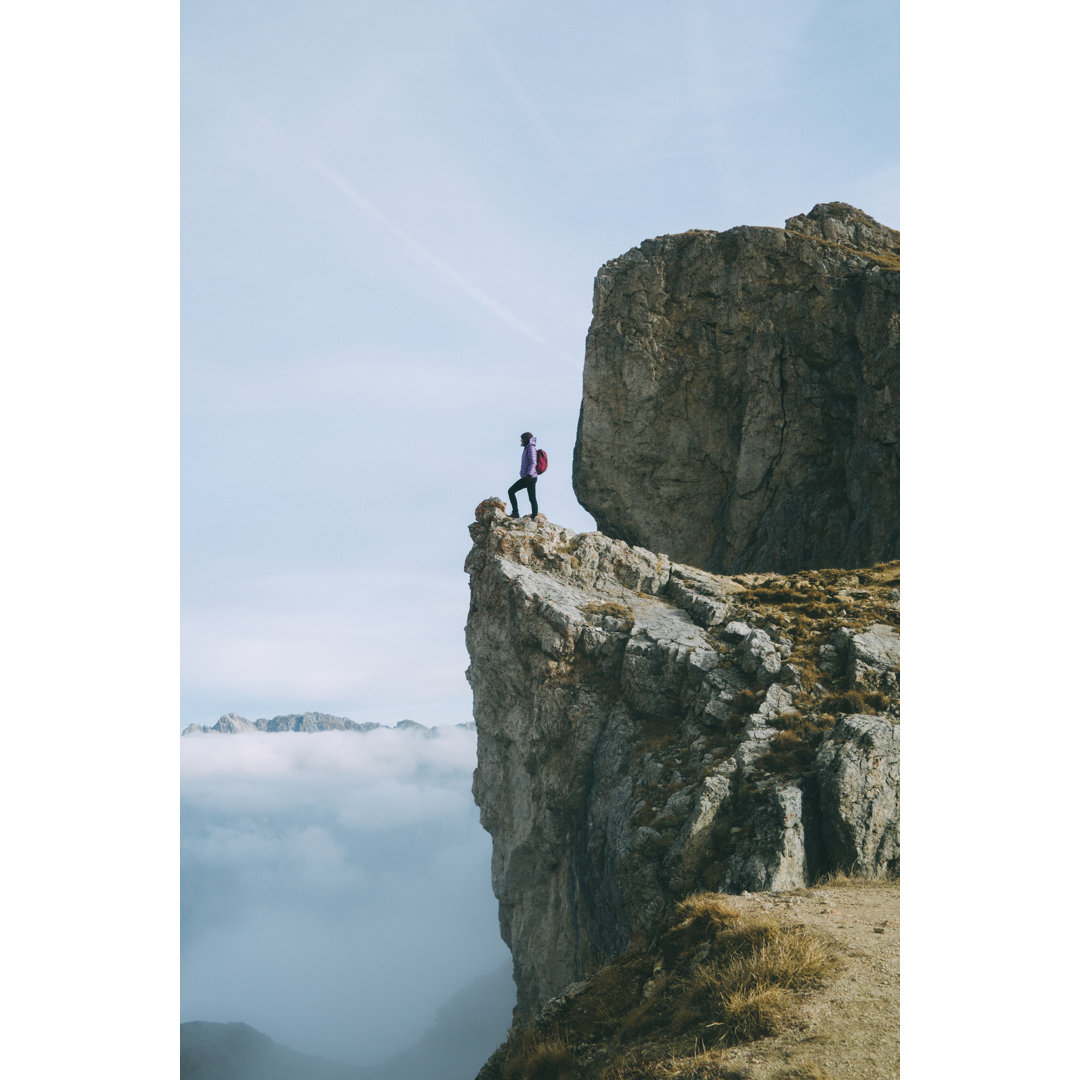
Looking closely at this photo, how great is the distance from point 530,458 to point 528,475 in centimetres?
70

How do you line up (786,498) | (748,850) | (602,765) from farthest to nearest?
(786,498) < (602,765) < (748,850)

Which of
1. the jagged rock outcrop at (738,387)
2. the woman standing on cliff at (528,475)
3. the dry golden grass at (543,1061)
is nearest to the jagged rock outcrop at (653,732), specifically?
the woman standing on cliff at (528,475)

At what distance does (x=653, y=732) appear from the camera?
23.7m

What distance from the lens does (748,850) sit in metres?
17.3

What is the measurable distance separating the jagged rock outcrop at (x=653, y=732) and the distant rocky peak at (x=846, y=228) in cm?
2844

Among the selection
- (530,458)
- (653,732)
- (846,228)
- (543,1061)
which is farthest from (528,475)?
(846,228)

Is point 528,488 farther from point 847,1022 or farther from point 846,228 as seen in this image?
point 846,228

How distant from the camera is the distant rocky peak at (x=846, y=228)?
165ft

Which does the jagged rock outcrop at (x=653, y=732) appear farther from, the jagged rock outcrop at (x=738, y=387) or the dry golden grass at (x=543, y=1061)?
the jagged rock outcrop at (x=738, y=387)
